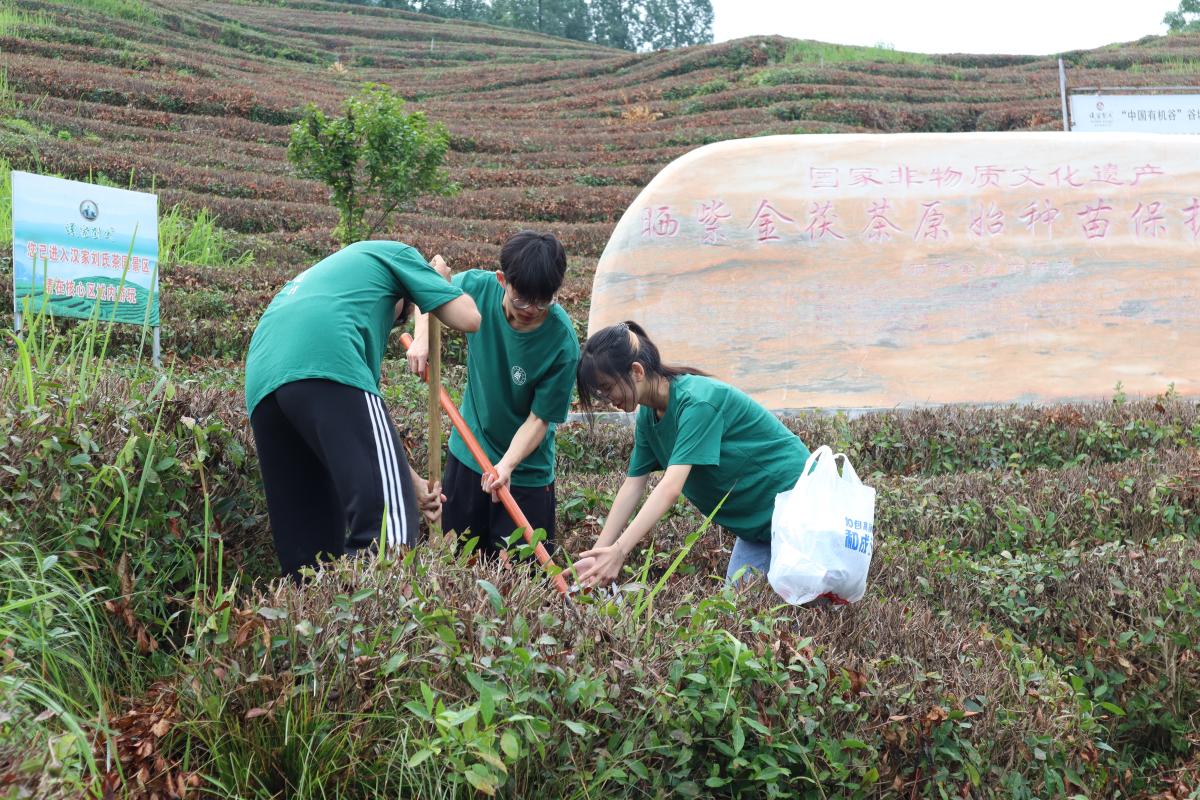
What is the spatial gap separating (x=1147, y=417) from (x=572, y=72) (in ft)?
101

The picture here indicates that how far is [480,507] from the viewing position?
375cm

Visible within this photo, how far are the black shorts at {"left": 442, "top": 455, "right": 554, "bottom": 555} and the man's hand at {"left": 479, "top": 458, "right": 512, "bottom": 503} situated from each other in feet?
0.64

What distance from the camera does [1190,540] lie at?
162 inches

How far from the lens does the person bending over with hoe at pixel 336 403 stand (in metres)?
2.87

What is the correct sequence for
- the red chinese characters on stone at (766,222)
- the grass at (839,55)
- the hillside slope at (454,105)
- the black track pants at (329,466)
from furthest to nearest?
1. the grass at (839,55)
2. the hillside slope at (454,105)
3. the red chinese characters on stone at (766,222)
4. the black track pants at (329,466)

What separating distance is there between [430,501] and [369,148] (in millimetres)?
7716

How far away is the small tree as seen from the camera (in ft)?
33.7

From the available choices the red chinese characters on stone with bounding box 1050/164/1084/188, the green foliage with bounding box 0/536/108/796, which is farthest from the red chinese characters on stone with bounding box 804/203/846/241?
the green foliage with bounding box 0/536/108/796

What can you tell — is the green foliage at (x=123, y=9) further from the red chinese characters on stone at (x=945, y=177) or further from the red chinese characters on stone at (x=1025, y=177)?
the red chinese characters on stone at (x=1025, y=177)

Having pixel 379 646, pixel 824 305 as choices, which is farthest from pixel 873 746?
pixel 824 305

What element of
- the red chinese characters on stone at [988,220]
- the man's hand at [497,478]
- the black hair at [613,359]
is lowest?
the man's hand at [497,478]

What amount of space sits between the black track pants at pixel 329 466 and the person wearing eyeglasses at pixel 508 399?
23.4 inches

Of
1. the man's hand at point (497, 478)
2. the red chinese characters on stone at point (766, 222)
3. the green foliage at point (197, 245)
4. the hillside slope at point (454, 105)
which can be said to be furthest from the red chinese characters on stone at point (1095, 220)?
the green foliage at point (197, 245)

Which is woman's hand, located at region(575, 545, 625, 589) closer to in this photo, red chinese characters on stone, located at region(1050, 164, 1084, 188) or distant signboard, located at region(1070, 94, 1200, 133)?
red chinese characters on stone, located at region(1050, 164, 1084, 188)
